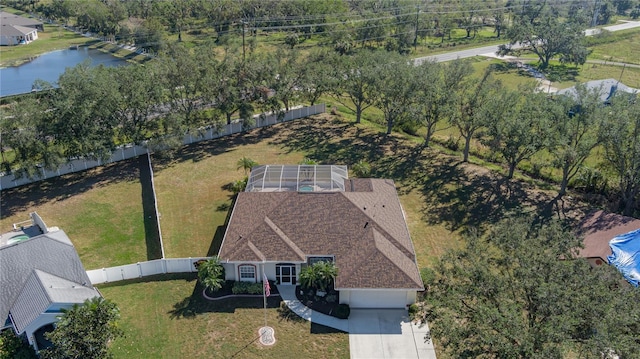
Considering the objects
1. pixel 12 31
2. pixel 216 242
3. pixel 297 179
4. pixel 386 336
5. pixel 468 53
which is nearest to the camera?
pixel 386 336

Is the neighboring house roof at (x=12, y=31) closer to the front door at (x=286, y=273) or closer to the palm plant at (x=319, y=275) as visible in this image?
the front door at (x=286, y=273)

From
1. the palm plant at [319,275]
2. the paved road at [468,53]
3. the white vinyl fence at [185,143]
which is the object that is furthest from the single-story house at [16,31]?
the palm plant at [319,275]

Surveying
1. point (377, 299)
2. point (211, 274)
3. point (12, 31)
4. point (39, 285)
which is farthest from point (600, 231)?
point (12, 31)

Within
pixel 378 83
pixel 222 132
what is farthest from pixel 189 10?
pixel 378 83

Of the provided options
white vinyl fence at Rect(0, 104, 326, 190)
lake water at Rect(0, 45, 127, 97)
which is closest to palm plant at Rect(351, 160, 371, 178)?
white vinyl fence at Rect(0, 104, 326, 190)

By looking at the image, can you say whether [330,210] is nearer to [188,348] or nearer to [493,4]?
[188,348]

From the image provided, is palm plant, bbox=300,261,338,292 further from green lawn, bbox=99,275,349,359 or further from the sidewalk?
green lawn, bbox=99,275,349,359

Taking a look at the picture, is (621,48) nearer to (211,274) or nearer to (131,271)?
(211,274)
